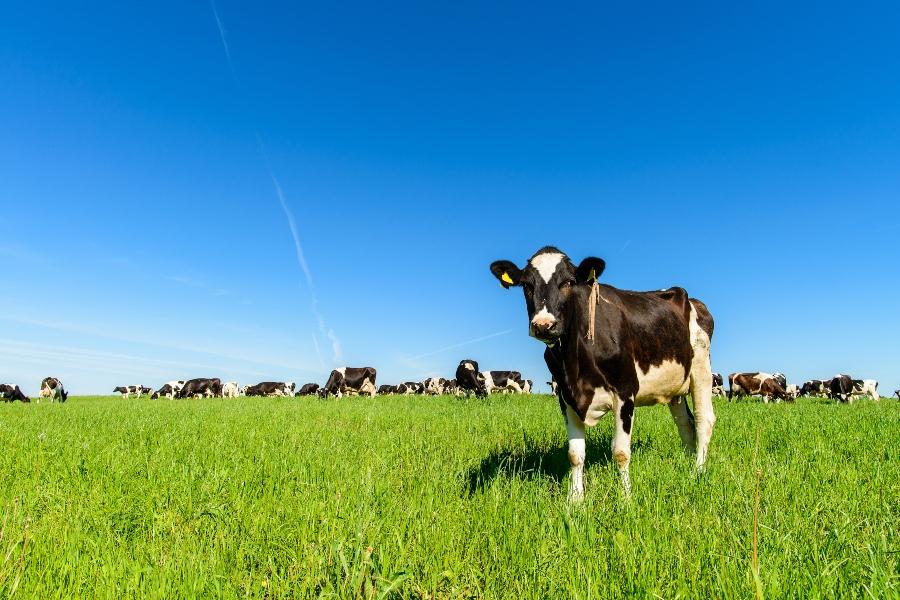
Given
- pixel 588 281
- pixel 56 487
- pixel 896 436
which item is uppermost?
pixel 588 281

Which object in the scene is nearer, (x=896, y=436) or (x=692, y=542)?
(x=692, y=542)

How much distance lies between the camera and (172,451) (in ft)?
23.0

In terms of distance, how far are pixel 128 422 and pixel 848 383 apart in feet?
137

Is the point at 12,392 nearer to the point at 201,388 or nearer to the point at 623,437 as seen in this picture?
the point at 201,388

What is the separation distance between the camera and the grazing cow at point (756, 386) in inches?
1320

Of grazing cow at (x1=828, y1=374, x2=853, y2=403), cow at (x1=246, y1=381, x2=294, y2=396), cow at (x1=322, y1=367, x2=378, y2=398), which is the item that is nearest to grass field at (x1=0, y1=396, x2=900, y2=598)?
cow at (x1=322, y1=367, x2=378, y2=398)

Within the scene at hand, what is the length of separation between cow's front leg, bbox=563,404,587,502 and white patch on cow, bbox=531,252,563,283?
4.82 feet

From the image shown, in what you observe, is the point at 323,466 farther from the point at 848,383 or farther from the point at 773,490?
the point at 848,383

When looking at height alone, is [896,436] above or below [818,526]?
above

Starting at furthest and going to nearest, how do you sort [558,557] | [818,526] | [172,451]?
[172,451] < [818,526] < [558,557]

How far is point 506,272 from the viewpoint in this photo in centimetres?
603

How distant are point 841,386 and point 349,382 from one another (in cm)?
3278

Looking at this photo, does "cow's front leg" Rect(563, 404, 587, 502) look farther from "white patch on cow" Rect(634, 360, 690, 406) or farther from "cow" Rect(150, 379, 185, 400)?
"cow" Rect(150, 379, 185, 400)

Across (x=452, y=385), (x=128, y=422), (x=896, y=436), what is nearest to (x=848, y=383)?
(x=452, y=385)
